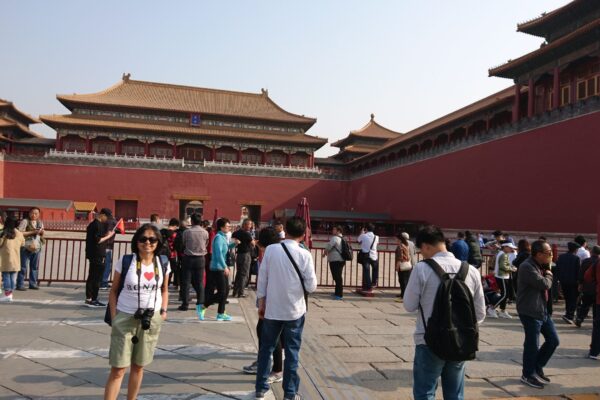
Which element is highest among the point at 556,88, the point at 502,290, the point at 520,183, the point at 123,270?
the point at 556,88

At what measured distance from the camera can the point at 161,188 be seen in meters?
28.0

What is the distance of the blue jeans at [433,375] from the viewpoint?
223 centimetres

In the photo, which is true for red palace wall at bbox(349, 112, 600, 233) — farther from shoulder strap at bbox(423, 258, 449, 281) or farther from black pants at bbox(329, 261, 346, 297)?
shoulder strap at bbox(423, 258, 449, 281)

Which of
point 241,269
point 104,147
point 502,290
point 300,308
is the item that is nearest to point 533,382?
point 300,308

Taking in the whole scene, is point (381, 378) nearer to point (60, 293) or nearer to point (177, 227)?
point (177, 227)

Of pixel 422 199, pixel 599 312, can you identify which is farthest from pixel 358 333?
pixel 422 199

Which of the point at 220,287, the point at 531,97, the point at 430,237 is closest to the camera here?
the point at 430,237

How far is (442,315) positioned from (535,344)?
5.79ft

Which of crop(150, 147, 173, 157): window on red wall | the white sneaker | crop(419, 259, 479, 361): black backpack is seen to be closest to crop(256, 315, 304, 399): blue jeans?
crop(419, 259, 479, 361): black backpack

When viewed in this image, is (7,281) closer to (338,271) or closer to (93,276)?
(93,276)

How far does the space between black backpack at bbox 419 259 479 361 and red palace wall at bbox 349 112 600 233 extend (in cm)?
1233

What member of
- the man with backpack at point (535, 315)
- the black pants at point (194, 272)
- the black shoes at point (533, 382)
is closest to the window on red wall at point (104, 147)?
the black pants at point (194, 272)

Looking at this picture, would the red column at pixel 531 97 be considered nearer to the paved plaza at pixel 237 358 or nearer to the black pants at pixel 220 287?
the paved plaza at pixel 237 358

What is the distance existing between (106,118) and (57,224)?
27.8ft
